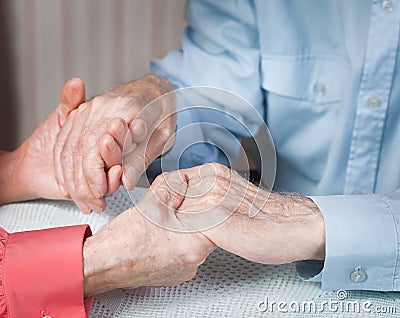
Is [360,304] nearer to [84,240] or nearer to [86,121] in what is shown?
[84,240]

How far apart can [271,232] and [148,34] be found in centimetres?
129

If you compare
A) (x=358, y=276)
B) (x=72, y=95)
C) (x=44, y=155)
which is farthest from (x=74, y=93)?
(x=358, y=276)

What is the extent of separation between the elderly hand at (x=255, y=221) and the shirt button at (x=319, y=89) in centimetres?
39

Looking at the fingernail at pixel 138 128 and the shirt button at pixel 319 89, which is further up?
the fingernail at pixel 138 128

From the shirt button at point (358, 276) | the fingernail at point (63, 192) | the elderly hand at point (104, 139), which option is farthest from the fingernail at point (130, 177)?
the shirt button at point (358, 276)

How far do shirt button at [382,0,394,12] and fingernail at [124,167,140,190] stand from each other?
488 millimetres

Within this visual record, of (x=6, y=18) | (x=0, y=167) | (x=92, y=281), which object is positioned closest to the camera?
(x=92, y=281)

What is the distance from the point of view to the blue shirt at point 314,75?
48.6 inches

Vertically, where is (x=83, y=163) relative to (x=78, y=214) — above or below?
above

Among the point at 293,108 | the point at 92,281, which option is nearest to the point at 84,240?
Answer: the point at 92,281

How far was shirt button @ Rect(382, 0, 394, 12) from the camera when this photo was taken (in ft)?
3.93

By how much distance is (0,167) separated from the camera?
1.21m

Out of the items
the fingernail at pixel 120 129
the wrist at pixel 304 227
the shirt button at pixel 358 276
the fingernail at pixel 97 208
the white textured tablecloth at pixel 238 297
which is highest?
the fingernail at pixel 120 129

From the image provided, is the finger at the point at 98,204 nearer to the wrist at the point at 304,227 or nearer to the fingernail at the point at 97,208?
the fingernail at the point at 97,208
